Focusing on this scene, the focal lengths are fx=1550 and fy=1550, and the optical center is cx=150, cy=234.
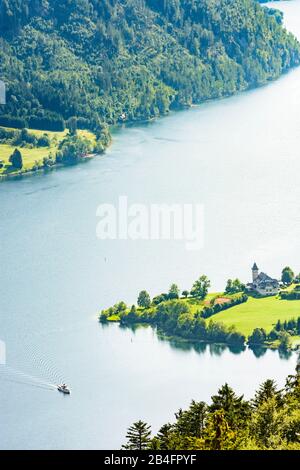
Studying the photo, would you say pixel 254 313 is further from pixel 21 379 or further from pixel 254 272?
pixel 21 379

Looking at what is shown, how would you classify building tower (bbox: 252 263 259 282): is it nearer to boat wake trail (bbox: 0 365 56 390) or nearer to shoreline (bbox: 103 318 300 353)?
shoreline (bbox: 103 318 300 353)

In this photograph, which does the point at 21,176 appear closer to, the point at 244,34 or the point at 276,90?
the point at 276,90

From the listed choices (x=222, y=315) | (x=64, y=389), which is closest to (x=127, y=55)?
(x=222, y=315)

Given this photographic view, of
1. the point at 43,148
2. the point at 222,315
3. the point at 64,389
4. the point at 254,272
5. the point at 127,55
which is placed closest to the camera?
the point at 64,389

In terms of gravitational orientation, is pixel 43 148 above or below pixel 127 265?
above

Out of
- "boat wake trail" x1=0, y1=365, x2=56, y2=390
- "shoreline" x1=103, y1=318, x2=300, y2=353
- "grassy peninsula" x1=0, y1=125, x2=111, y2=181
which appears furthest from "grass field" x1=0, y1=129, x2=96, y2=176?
"boat wake trail" x1=0, y1=365, x2=56, y2=390

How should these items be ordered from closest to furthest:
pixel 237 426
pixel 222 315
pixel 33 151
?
pixel 237 426 < pixel 222 315 < pixel 33 151
